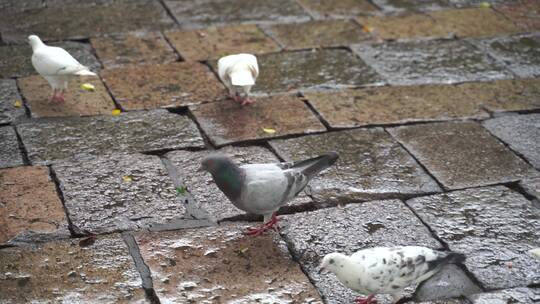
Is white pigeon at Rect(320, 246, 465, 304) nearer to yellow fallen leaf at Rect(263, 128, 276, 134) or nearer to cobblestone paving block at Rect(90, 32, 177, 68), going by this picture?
yellow fallen leaf at Rect(263, 128, 276, 134)

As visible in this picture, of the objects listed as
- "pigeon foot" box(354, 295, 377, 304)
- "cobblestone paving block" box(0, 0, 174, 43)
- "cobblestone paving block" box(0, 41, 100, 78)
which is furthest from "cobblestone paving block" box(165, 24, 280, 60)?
"pigeon foot" box(354, 295, 377, 304)

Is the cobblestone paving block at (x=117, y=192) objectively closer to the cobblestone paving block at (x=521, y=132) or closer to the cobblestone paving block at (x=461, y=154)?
the cobblestone paving block at (x=461, y=154)

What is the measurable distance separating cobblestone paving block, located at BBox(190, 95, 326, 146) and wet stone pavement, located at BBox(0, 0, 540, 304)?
2 centimetres

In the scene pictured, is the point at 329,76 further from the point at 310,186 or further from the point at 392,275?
the point at 392,275

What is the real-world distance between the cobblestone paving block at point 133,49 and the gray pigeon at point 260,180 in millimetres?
2575

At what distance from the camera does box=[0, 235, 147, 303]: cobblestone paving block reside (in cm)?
387

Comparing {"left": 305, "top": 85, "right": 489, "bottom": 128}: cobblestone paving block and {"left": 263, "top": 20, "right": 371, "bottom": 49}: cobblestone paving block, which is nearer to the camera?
{"left": 305, "top": 85, "right": 489, "bottom": 128}: cobblestone paving block

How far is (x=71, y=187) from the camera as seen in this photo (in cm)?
480

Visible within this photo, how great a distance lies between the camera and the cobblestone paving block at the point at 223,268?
3914mm

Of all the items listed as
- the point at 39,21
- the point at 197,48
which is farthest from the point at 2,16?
the point at 197,48

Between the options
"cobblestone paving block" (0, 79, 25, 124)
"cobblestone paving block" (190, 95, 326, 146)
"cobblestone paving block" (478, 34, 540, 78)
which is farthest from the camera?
"cobblestone paving block" (478, 34, 540, 78)

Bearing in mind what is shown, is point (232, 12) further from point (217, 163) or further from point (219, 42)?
point (217, 163)

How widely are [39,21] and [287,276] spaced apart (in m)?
4.23

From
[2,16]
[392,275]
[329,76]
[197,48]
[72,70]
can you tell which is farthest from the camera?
[2,16]
